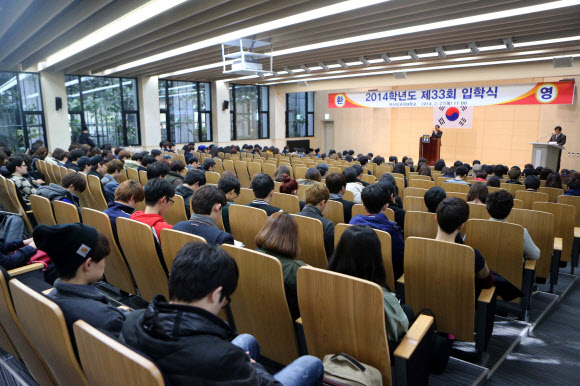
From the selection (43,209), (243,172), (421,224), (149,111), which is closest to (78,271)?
(43,209)

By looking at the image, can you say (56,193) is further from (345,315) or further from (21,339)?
(345,315)

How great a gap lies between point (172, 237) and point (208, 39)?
21.7 ft

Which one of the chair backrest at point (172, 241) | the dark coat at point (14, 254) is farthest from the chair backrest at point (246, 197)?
the dark coat at point (14, 254)

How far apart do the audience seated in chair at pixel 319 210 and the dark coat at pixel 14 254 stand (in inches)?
81.8

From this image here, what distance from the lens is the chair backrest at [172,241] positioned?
7.94ft

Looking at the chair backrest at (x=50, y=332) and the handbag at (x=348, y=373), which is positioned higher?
the chair backrest at (x=50, y=332)

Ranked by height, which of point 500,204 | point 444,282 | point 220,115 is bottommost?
point 444,282

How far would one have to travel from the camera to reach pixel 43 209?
3.87 m

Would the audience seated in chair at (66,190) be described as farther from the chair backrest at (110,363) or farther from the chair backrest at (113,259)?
the chair backrest at (110,363)

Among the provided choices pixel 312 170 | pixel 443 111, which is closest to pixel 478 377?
pixel 312 170

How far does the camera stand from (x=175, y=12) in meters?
6.00

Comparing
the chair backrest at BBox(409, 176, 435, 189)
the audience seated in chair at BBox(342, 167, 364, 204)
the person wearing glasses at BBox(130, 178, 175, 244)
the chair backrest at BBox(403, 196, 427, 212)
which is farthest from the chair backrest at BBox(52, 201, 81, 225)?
the chair backrest at BBox(409, 176, 435, 189)

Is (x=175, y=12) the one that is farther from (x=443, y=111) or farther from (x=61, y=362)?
(x=443, y=111)

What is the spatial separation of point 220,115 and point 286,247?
1526 centimetres
